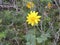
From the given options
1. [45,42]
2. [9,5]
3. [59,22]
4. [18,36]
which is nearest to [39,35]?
[45,42]

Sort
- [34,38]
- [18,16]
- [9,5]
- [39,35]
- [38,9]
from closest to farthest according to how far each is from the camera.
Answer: [34,38], [39,35], [38,9], [18,16], [9,5]

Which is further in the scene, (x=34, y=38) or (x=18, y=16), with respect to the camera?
(x=18, y=16)

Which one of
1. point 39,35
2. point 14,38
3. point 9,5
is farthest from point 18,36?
point 9,5

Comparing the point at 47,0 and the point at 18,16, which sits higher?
the point at 47,0

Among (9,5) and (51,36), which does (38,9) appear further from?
(9,5)

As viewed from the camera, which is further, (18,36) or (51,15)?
(51,15)

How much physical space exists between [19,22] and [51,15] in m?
0.45

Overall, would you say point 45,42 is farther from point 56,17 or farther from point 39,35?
point 56,17

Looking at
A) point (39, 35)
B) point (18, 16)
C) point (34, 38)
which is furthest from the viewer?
point (18, 16)

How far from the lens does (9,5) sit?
375cm

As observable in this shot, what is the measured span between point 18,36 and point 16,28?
0.60 feet

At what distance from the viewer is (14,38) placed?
2.82 metres

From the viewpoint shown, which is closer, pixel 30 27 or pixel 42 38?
pixel 42 38

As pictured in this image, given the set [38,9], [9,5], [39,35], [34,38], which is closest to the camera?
[34,38]
